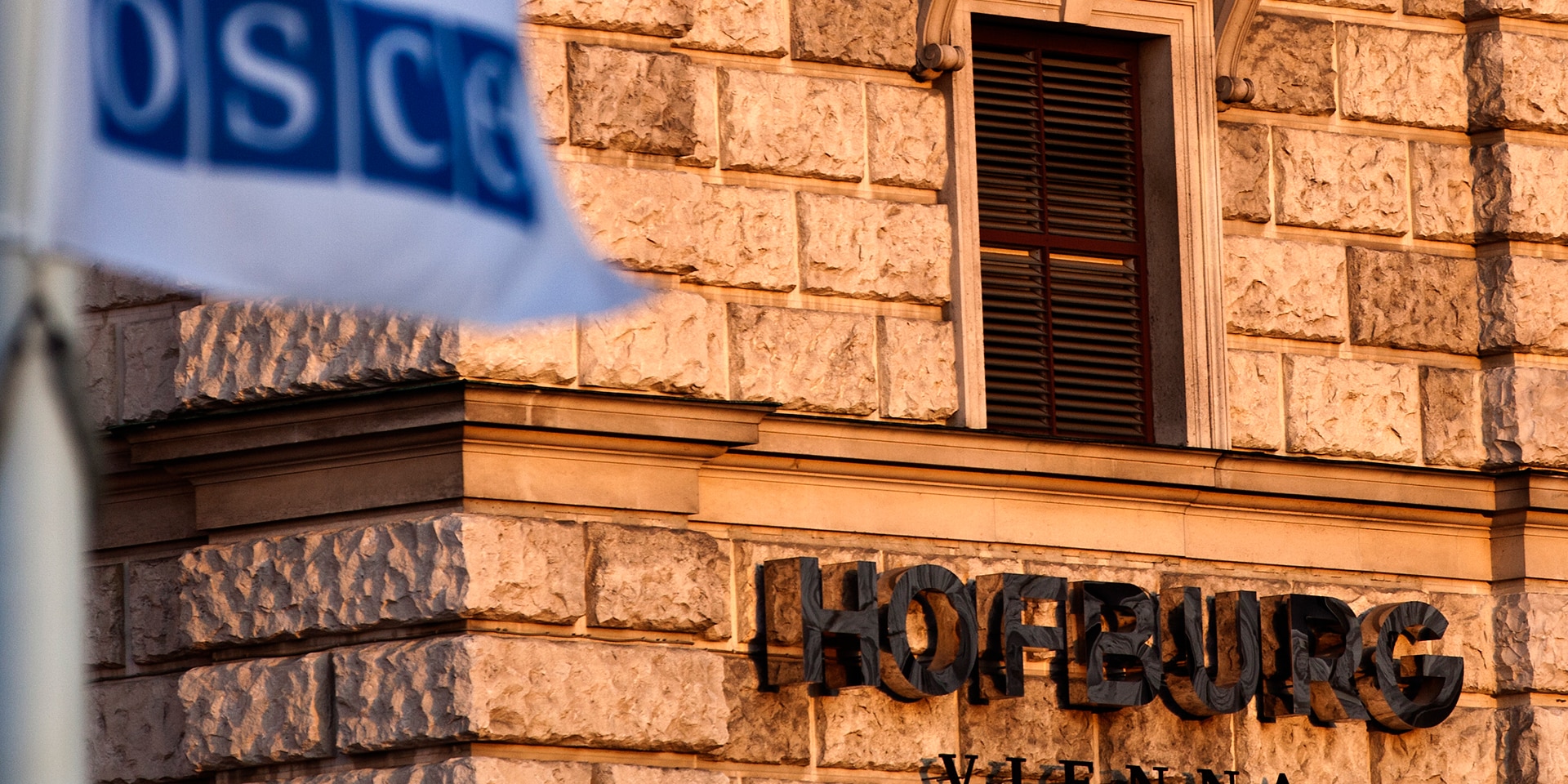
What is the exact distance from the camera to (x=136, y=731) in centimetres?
1347

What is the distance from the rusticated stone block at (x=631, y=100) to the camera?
42.7 feet

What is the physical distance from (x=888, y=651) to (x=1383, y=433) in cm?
343

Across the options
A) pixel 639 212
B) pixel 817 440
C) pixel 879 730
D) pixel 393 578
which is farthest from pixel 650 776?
pixel 639 212

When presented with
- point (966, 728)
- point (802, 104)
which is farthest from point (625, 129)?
point (966, 728)

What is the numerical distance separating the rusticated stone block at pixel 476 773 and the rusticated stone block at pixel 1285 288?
15.5 ft

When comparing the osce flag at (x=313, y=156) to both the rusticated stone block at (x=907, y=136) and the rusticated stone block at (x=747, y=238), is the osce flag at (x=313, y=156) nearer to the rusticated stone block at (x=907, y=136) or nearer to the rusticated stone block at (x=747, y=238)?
the rusticated stone block at (x=747, y=238)

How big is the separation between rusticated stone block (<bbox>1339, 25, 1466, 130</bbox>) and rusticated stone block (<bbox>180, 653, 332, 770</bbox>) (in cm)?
654

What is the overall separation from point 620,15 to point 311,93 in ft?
23.3

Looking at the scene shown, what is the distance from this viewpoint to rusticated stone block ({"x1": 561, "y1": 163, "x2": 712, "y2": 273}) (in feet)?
42.4

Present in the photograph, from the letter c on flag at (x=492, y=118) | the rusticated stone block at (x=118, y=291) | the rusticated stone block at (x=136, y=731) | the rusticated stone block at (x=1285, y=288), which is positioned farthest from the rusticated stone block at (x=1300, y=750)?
the letter c on flag at (x=492, y=118)

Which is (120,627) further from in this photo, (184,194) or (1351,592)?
(184,194)

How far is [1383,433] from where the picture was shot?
1547 cm

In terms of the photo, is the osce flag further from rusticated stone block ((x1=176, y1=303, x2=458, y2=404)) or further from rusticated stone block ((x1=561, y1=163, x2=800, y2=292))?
rusticated stone block ((x1=561, y1=163, x2=800, y2=292))

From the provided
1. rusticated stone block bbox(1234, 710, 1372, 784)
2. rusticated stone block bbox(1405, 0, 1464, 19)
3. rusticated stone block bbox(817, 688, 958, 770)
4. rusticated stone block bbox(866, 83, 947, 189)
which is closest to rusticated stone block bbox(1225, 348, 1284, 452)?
rusticated stone block bbox(1234, 710, 1372, 784)
